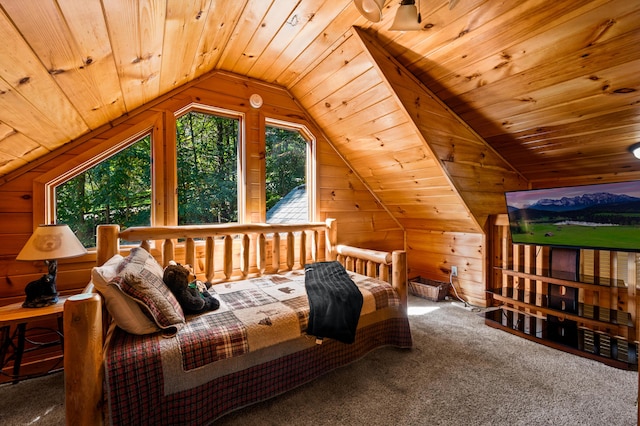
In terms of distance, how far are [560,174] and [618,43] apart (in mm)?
1673

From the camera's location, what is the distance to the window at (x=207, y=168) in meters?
2.37

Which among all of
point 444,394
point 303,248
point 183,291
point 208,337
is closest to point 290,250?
point 303,248

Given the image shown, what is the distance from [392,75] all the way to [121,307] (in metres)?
2.17

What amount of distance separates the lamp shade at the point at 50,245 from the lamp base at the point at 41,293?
0.19 metres

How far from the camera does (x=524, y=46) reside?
1616mm

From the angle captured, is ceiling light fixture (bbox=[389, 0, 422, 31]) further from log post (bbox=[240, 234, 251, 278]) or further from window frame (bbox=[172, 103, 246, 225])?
log post (bbox=[240, 234, 251, 278])

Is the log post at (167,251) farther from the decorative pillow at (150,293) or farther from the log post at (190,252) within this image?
the decorative pillow at (150,293)

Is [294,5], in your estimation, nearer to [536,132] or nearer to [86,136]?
[86,136]

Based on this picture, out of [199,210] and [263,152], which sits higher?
[263,152]

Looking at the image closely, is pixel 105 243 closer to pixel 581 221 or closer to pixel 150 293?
pixel 150 293

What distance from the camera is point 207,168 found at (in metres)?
2.47

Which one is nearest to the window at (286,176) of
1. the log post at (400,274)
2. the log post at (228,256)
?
the log post at (228,256)

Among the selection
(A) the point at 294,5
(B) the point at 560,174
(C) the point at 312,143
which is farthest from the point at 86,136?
(B) the point at 560,174

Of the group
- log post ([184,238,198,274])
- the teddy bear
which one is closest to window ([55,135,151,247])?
log post ([184,238,198,274])
